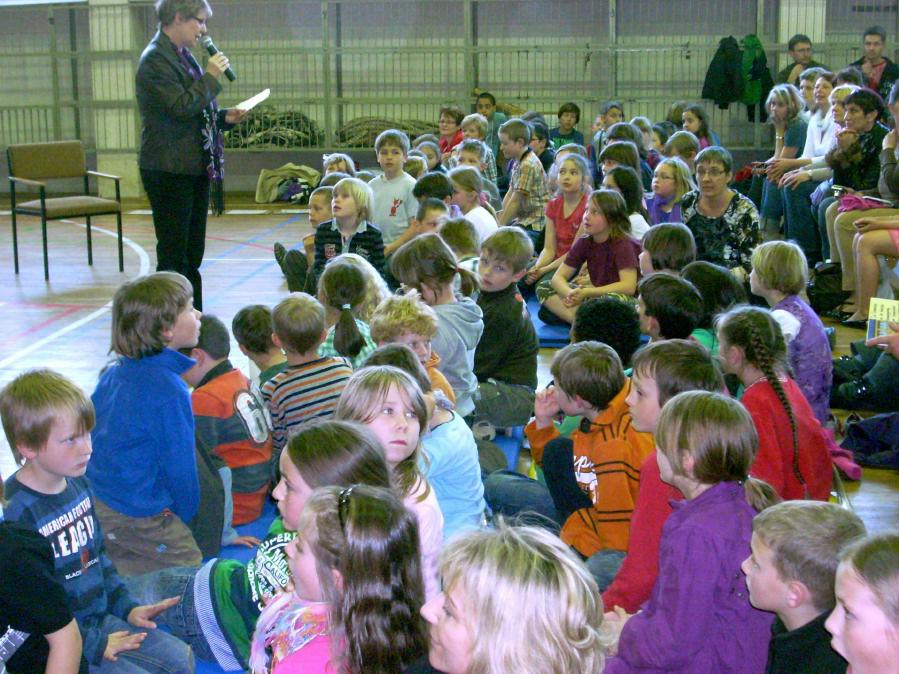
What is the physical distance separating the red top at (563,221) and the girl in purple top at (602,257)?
659 millimetres

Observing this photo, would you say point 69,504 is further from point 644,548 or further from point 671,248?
point 671,248

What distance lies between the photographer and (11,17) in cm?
1370

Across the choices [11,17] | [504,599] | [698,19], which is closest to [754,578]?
[504,599]

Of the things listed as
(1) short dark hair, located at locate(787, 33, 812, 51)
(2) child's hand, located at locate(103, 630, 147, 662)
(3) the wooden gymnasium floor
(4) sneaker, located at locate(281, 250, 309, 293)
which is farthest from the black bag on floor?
(1) short dark hair, located at locate(787, 33, 812, 51)

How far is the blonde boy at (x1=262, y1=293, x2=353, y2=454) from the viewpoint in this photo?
3.40 meters

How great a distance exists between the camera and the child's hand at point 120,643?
2.51m

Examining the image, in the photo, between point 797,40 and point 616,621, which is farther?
point 797,40

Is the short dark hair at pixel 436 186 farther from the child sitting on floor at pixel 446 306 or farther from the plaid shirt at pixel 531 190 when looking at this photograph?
the child sitting on floor at pixel 446 306

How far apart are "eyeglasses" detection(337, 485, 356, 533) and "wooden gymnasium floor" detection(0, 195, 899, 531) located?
2298 mm

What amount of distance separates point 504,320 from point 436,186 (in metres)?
1.73

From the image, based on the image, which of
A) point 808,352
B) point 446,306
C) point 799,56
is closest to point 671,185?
point 808,352

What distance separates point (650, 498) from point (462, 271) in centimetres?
219

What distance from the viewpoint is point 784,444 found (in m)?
3.02

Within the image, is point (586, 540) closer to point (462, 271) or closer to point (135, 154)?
point (462, 271)
